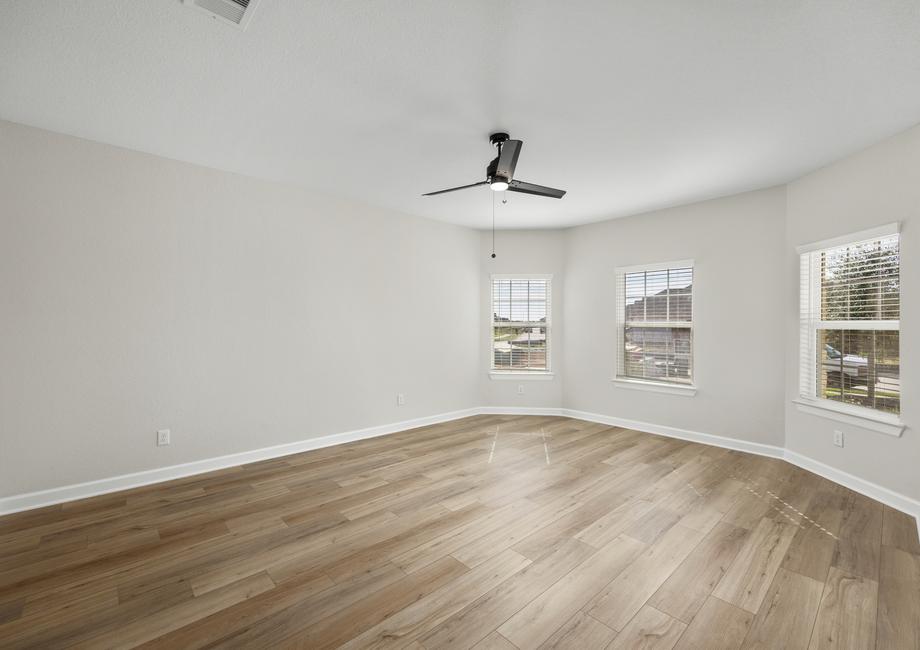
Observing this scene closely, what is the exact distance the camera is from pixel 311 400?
4.39 m

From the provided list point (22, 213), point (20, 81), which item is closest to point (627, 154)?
point (20, 81)

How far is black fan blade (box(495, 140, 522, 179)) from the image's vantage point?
2811mm

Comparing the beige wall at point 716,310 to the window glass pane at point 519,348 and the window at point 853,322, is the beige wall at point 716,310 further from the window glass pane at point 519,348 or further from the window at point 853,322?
the window glass pane at point 519,348

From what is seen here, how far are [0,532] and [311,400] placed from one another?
2.29m

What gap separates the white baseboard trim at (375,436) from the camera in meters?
2.98

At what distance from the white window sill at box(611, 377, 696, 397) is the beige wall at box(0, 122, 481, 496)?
2842 millimetres

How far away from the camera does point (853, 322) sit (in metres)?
3.43

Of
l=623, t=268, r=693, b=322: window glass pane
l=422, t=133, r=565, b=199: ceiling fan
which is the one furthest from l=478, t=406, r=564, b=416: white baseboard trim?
l=422, t=133, r=565, b=199: ceiling fan

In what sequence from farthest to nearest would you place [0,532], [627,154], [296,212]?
1. [296,212]
2. [627,154]
3. [0,532]

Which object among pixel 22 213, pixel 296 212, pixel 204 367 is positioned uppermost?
pixel 296 212

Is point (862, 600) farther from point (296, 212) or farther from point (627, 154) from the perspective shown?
point (296, 212)

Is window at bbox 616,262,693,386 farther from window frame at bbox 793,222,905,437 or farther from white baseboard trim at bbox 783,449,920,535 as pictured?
white baseboard trim at bbox 783,449,920,535

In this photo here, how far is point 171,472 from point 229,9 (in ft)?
11.5

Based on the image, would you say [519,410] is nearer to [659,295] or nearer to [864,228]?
[659,295]
